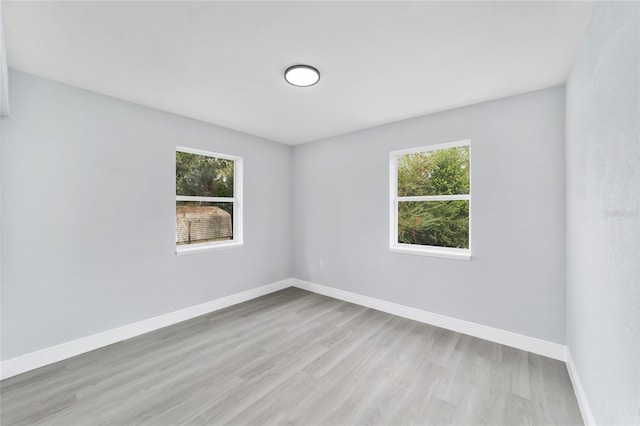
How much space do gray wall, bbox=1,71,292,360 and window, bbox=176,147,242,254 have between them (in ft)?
0.63

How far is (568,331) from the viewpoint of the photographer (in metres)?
2.31

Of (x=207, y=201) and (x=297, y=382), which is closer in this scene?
(x=297, y=382)

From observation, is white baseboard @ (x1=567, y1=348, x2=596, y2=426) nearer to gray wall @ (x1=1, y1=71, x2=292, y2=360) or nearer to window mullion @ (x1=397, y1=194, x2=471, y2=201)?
window mullion @ (x1=397, y1=194, x2=471, y2=201)

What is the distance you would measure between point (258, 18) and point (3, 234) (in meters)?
2.67

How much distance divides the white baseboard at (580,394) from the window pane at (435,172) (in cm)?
179

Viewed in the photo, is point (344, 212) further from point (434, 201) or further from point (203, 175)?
point (203, 175)

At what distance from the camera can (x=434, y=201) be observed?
3.31m

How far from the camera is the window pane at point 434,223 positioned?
3125 mm

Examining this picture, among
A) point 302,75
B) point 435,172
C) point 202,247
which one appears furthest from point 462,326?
point 202,247

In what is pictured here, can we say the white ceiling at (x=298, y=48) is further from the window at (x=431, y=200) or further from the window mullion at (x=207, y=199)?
the window mullion at (x=207, y=199)

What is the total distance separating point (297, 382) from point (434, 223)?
2384 millimetres

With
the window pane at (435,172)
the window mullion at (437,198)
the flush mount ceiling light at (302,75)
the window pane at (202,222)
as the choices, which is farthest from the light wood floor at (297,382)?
the flush mount ceiling light at (302,75)

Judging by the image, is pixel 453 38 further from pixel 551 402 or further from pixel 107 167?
pixel 107 167

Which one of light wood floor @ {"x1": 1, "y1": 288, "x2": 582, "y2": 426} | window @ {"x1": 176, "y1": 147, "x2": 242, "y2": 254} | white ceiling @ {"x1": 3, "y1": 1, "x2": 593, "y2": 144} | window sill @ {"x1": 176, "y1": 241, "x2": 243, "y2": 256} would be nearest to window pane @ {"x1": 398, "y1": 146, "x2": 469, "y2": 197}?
white ceiling @ {"x1": 3, "y1": 1, "x2": 593, "y2": 144}
